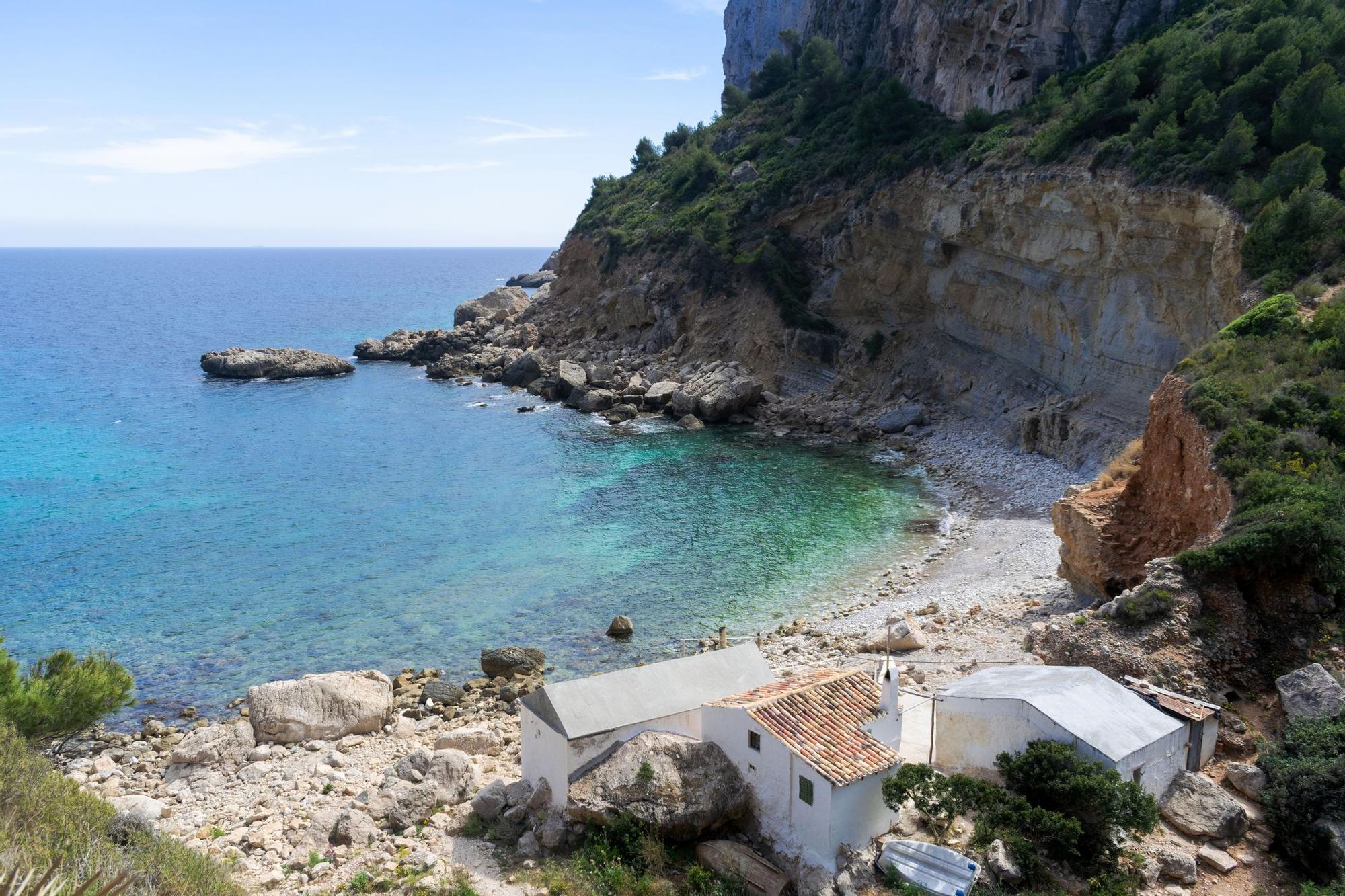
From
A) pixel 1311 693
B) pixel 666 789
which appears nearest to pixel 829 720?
pixel 666 789

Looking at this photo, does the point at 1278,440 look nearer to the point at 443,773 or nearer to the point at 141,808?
the point at 443,773

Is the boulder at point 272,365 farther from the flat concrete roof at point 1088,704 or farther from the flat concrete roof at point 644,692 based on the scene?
the flat concrete roof at point 1088,704

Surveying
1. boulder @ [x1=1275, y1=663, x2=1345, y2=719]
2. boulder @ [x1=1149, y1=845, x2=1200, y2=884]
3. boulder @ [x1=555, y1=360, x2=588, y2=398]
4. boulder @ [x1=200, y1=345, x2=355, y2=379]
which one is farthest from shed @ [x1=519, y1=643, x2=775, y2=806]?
boulder @ [x1=200, y1=345, x2=355, y2=379]

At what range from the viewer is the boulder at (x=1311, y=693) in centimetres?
1540

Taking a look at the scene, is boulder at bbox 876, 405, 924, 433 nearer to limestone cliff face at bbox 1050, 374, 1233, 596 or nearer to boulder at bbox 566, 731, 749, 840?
limestone cliff face at bbox 1050, 374, 1233, 596

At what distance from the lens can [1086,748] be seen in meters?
14.3

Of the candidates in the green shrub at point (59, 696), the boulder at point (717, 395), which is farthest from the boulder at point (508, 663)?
the boulder at point (717, 395)

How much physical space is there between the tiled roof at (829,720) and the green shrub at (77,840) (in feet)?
27.2

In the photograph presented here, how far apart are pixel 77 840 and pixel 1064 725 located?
14.4 m

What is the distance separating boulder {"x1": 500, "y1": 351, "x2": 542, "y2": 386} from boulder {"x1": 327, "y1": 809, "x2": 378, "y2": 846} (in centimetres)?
4760

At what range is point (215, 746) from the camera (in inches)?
807

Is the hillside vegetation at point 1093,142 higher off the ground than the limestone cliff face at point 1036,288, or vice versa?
the hillside vegetation at point 1093,142

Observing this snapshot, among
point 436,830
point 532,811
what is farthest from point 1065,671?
point 436,830

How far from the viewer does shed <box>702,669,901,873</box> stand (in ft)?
45.6
